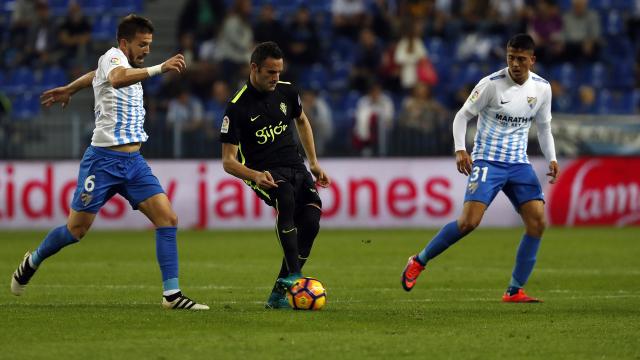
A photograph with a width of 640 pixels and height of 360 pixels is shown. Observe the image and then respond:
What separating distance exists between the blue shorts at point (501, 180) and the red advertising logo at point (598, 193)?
10.8m

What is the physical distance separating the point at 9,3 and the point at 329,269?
1475 cm

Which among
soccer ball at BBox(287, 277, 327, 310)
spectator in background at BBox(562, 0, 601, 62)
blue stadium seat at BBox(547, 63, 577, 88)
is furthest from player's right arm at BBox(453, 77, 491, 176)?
spectator in background at BBox(562, 0, 601, 62)

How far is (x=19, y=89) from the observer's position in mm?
25297

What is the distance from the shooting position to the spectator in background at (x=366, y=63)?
24203mm

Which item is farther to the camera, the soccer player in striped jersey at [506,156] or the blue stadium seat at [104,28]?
the blue stadium seat at [104,28]

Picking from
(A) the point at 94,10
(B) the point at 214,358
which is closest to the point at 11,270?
(B) the point at 214,358

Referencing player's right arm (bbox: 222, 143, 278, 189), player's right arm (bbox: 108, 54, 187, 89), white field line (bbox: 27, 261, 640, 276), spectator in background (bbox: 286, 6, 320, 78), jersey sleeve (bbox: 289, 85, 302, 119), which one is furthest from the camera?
spectator in background (bbox: 286, 6, 320, 78)

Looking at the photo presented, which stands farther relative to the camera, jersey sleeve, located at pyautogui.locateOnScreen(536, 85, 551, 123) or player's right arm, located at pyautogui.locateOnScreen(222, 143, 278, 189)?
jersey sleeve, located at pyautogui.locateOnScreen(536, 85, 551, 123)

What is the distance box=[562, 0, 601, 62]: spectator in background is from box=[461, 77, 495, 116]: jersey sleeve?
1455cm

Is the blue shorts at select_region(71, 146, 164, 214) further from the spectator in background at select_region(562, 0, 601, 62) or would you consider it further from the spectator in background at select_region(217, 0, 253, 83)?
the spectator in background at select_region(562, 0, 601, 62)

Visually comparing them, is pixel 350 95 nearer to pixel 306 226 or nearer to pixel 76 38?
pixel 76 38

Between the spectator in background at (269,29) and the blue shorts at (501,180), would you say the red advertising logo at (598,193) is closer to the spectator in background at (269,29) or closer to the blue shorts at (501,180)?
the spectator in background at (269,29)

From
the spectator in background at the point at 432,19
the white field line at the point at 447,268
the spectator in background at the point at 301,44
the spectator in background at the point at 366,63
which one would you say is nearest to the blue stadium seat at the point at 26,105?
the spectator in background at the point at 301,44

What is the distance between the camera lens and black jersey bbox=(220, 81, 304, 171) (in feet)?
32.8
